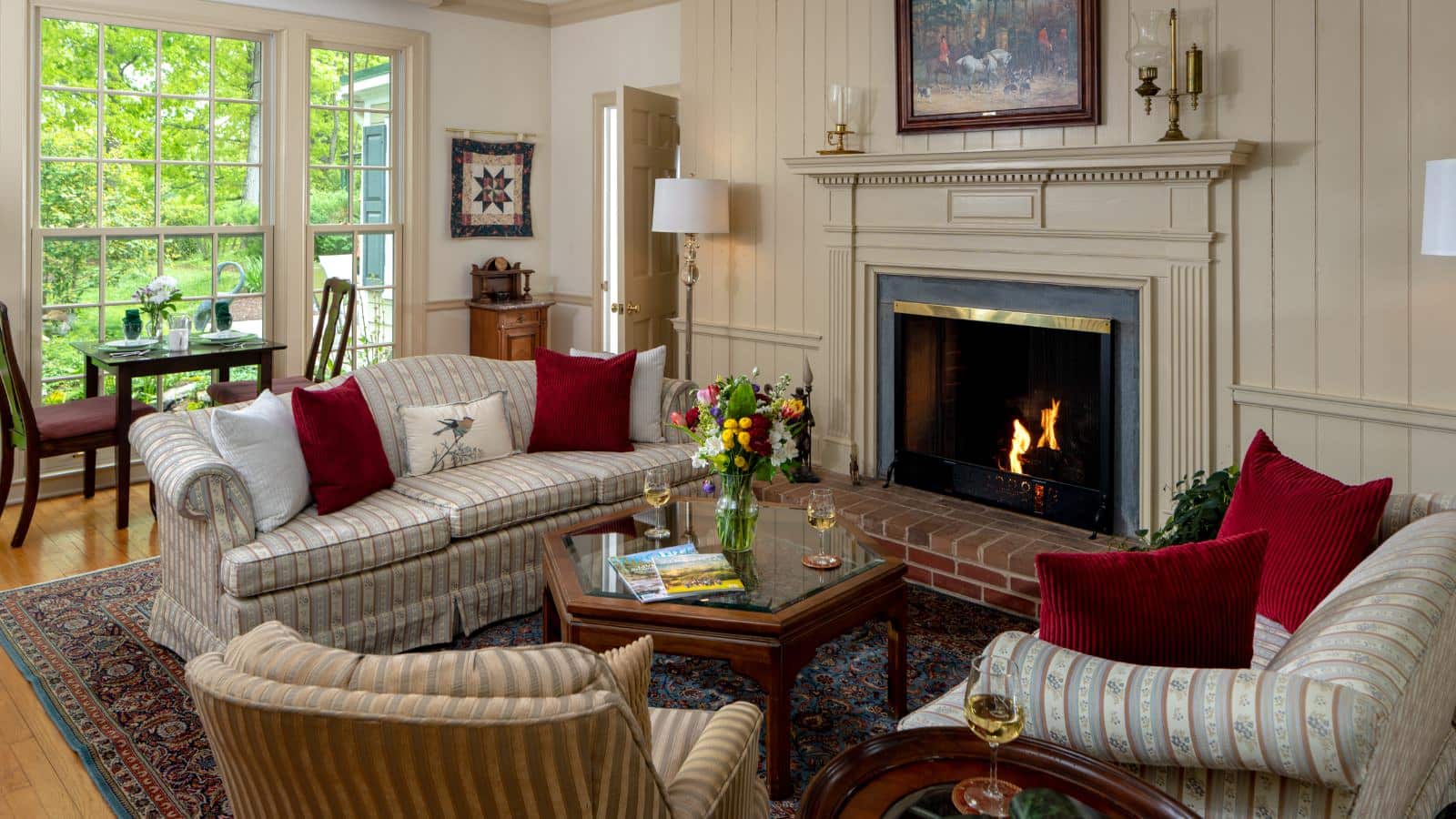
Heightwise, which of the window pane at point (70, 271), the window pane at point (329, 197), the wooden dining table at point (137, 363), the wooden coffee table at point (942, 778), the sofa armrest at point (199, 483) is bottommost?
the wooden coffee table at point (942, 778)

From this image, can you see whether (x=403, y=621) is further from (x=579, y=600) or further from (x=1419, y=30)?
(x=1419, y=30)

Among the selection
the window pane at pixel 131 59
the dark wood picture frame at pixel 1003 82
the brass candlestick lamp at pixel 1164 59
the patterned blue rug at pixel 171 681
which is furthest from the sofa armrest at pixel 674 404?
the window pane at pixel 131 59

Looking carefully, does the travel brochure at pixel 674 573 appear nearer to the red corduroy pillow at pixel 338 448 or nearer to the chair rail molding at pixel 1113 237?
the red corduroy pillow at pixel 338 448

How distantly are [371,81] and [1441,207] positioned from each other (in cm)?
551

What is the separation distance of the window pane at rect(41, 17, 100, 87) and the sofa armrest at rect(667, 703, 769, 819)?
501 cm

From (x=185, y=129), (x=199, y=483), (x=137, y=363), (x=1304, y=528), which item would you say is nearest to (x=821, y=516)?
(x=1304, y=528)

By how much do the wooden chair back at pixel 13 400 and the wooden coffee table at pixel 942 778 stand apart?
4189 mm

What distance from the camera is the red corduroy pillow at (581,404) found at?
432 cm

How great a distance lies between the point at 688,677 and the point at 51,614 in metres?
2.31

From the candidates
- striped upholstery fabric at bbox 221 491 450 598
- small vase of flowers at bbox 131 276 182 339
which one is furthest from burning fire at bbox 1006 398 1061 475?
small vase of flowers at bbox 131 276 182 339

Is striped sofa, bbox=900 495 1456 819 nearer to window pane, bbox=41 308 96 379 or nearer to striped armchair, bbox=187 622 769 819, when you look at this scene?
striped armchair, bbox=187 622 769 819

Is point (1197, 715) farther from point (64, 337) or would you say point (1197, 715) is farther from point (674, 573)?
point (64, 337)

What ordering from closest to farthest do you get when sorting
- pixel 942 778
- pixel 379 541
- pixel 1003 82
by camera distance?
pixel 942 778 → pixel 379 541 → pixel 1003 82

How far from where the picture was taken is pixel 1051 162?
408cm
